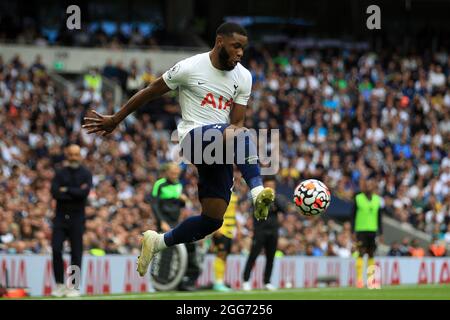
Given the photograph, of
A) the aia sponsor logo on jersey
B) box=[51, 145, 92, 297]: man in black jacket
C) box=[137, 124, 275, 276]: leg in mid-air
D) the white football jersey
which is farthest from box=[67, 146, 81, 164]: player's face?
the aia sponsor logo on jersey

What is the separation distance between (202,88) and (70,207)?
5.84 meters

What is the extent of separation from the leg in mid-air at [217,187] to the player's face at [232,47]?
0.72 meters

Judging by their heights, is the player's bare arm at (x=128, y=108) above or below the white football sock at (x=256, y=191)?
above

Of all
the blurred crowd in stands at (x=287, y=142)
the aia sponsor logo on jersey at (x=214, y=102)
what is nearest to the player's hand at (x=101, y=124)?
the aia sponsor logo on jersey at (x=214, y=102)

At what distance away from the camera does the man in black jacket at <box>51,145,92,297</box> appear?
644 inches

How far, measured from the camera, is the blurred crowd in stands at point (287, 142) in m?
23.3

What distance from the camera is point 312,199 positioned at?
452 inches

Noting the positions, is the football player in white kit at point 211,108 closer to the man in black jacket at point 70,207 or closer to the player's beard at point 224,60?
the player's beard at point 224,60

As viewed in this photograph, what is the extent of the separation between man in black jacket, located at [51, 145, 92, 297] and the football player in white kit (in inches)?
197

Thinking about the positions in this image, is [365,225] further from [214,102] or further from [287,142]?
[214,102]

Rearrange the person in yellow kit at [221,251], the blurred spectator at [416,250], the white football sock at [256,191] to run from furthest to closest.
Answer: the blurred spectator at [416,250] → the person in yellow kit at [221,251] → the white football sock at [256,191]

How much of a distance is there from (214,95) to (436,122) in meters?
22.7

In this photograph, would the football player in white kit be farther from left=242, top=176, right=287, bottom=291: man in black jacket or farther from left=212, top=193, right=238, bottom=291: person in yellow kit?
left=242, top=176, right=287, bottom=291: man in black jacket
